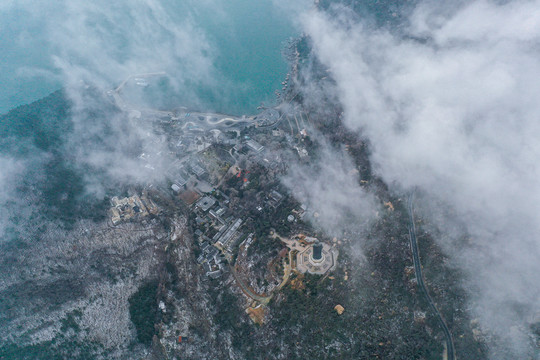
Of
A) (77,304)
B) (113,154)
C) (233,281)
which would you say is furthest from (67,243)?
(233,281)

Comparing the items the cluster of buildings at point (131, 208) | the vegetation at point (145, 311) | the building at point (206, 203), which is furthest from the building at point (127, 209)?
the vegetation at point (145, 311)

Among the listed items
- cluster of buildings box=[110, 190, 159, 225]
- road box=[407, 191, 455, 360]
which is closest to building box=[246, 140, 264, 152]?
cluster of buildings box=[110, 190, 159, 225]

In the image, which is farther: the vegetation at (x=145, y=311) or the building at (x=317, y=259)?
the vegetation at (x=145, y=311)

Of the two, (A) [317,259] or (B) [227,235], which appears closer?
(A) [317,259]

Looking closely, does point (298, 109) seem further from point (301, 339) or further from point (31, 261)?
point (31, 261)

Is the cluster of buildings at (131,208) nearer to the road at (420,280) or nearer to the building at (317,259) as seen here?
the building at (317,259)

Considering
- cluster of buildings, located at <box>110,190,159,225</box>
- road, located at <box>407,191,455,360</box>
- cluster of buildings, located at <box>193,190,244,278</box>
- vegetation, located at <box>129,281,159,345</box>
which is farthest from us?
cluster of buildings, located at <box>110,190,159,225</box>

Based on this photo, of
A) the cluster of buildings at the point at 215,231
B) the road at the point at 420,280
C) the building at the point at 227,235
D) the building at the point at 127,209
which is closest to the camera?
the road at the point at 420,280

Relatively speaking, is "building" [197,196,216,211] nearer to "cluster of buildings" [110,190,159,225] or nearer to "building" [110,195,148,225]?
"cluster of buildings" [110,190,159,225]

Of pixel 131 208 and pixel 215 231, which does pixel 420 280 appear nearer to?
pixel 215 231

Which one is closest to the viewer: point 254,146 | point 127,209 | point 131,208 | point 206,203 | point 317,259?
point 317,259

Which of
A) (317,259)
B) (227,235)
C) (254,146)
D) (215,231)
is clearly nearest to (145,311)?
(215,231)
